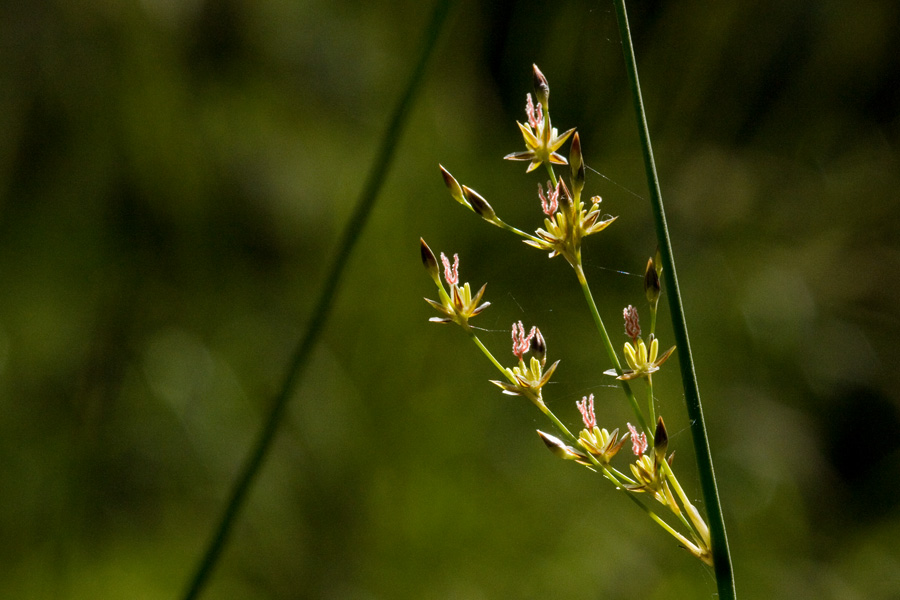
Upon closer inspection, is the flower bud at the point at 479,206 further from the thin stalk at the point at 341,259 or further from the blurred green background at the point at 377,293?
the blurred green background at the point at 377,293

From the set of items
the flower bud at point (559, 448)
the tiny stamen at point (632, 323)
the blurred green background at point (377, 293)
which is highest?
the tiny stamen at point (632, 323)

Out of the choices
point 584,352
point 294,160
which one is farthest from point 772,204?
point 294,160

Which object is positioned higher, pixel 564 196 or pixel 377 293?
pixel 564 196

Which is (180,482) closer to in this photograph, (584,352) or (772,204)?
(584,352)

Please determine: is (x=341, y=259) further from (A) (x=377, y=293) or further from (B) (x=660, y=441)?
(A) (x=377, y=293)

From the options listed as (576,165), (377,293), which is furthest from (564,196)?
(377,293)


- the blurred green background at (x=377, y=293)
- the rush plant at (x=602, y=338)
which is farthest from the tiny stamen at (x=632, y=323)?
the blurred green background at (x=377, y=293)

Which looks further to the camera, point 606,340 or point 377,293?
point 377,293
